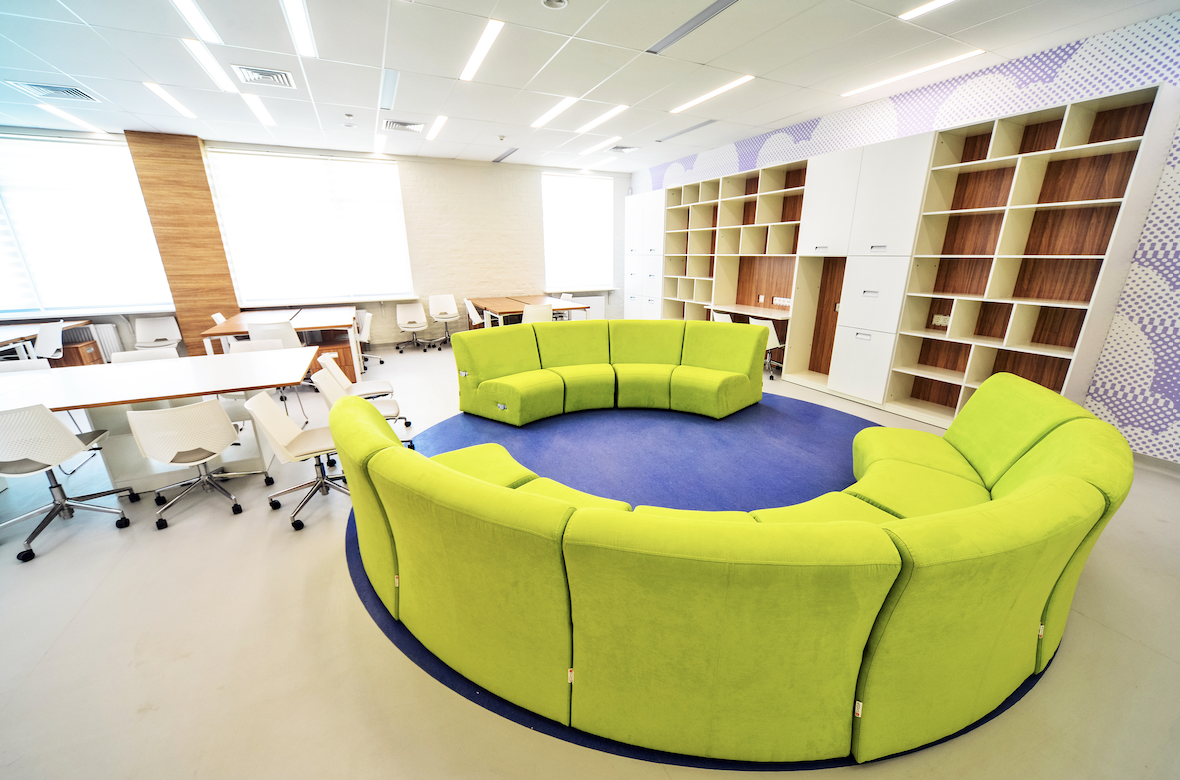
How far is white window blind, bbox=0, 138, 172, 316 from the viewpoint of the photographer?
5.81 m

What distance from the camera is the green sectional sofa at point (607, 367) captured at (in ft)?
13.9

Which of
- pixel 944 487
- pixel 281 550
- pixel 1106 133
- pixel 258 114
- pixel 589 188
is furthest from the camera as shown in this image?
pixel 589 188

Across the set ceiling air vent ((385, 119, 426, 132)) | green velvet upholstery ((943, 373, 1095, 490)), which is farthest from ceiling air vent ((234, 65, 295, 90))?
green velvet upholstery ((943, 373, 1095, 490))

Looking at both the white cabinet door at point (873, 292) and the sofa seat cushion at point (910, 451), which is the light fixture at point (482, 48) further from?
the white cabinet door at point (873, 292)

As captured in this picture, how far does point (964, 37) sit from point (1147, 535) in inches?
149

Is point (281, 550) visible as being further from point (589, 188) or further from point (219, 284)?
point (589, 188)

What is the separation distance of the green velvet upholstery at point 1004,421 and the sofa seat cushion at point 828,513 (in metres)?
0.82

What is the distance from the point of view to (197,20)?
10.0ft

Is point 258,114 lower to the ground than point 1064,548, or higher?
higher


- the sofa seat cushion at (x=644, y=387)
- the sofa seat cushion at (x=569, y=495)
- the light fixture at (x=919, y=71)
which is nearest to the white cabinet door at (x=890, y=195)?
the light fixture at (x=919, y=71)

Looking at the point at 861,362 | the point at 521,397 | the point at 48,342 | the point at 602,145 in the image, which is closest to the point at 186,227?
the point at 48,342

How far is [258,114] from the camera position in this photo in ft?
16.8

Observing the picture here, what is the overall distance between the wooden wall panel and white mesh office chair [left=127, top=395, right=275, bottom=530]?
195 inches

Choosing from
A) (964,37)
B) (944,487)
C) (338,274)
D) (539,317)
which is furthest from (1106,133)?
(338,274)
